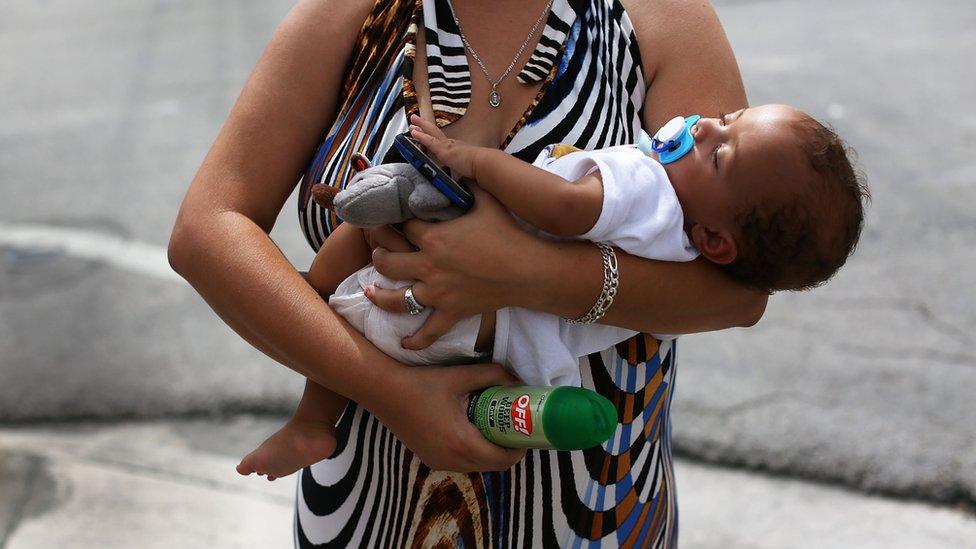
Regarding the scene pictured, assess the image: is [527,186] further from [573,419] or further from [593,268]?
[573,419]

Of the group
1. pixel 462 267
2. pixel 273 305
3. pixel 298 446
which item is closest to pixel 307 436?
pixel 298 446

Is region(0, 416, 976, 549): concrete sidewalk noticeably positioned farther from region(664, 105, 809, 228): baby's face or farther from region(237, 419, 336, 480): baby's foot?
region(664, 105, 809, 228): baby's face

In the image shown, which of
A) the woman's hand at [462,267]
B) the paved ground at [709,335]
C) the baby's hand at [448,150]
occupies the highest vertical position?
the baby's hand at [448,150]

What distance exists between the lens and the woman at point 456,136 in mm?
1541

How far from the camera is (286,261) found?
160 centimetres

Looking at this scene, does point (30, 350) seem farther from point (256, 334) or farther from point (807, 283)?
point (807, 283)

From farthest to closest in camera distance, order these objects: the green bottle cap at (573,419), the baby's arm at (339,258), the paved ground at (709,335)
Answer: the paved ground at (709,335), the baby's arm at (339,258), the green bottle cap at (573,419)

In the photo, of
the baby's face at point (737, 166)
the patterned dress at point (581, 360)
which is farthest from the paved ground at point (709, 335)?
the baby's face at point (737, 166)

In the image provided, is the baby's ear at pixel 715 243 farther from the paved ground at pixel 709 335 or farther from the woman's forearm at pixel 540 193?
the paved ground at pixel 709 335

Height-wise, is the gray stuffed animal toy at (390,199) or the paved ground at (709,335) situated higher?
the gray stuffed animal toy at (390,199)

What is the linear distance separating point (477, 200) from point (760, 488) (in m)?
2.30

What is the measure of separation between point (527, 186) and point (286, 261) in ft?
1.36

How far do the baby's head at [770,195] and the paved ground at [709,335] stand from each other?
1.96 meters

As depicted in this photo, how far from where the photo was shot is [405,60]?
1577 millimetres
